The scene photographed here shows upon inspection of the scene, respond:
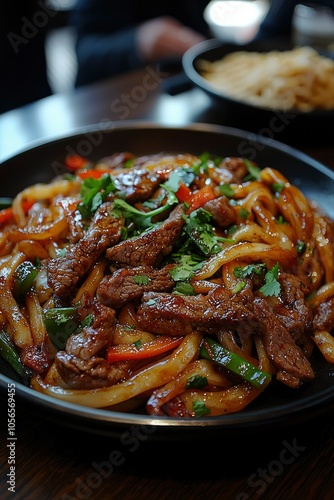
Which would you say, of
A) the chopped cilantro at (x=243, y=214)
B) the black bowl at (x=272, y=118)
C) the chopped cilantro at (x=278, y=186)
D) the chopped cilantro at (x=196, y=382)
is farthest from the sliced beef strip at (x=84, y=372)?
the black bowl at (x=272, y=118)

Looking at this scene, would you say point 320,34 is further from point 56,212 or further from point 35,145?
point 56,212

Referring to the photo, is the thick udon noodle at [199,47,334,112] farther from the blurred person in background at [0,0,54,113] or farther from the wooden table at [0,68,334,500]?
the wooden table at [0,68,334,500]

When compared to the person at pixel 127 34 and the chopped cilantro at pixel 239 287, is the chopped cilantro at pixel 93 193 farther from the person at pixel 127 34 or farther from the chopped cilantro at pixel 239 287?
the person at pixel 127 34

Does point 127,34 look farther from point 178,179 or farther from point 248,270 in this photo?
point 248,270

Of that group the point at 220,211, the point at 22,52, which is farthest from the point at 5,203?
the point at 22,52

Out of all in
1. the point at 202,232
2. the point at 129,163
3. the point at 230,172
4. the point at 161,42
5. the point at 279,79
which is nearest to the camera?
the point at 202,232

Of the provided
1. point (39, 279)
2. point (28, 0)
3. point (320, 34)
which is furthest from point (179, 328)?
point (320, 34)
